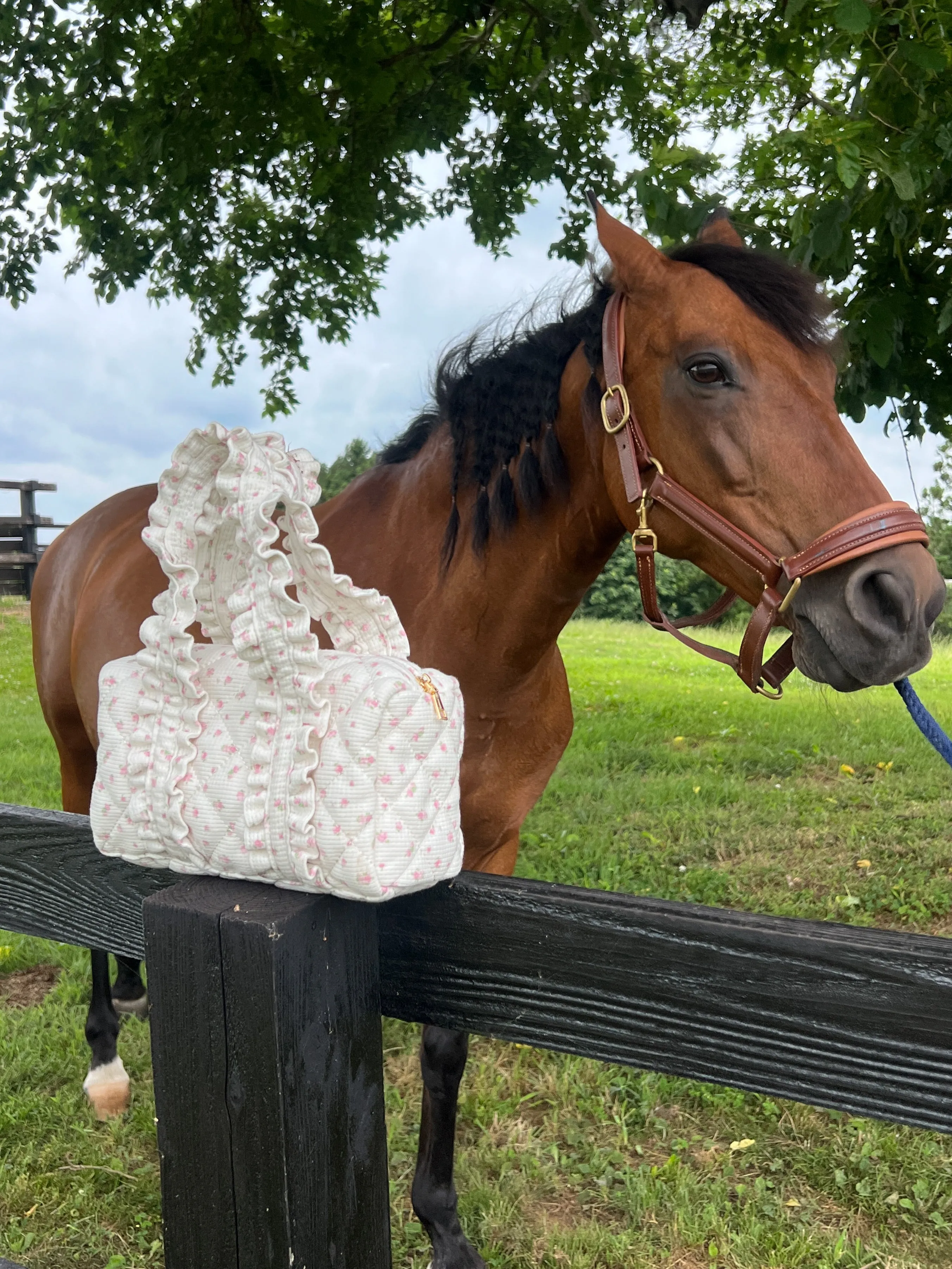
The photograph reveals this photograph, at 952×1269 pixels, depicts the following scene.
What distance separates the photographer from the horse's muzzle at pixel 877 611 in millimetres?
1495

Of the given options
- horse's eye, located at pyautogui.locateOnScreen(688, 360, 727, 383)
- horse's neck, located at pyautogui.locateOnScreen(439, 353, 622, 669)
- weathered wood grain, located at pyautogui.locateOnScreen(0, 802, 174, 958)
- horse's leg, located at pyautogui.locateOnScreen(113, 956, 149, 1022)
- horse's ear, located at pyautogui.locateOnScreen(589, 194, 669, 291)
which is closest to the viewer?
weathered wood grain, located at pyautogui.locateOnScreen(0, 802, 174, 958)

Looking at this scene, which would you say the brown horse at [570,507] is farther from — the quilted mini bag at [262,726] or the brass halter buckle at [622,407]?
the quilted mini bag at [262,726]

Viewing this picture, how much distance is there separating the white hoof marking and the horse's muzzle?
2.72m

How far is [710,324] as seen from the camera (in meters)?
1.68

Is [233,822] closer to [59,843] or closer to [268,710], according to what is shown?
[268,710]

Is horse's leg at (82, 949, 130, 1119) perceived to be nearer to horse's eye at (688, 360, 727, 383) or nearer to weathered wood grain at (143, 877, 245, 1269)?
weathered wood grain at (143, 877, 245, 1269)

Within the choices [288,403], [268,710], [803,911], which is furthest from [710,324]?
[288,403]

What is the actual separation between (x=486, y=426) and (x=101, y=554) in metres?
1.77

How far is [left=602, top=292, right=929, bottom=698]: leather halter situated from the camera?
4.95 feet

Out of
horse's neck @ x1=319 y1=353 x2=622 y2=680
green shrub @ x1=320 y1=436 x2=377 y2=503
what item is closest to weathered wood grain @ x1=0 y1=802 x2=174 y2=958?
horse's neck @ x1=319 y1=353 x2=622 y2=680

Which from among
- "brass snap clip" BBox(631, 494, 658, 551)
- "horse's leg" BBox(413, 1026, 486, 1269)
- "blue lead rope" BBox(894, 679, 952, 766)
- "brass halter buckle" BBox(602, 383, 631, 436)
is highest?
"brass halter buckle" BBox(602, 383, 631, 436)

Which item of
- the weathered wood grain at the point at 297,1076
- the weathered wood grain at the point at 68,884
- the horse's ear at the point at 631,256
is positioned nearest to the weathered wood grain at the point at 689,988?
the weathered wood grain at the point at 297,1076

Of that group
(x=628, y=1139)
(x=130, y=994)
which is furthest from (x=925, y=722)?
(x=130, y=994)

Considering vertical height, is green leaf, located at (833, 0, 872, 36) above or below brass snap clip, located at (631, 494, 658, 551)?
above
